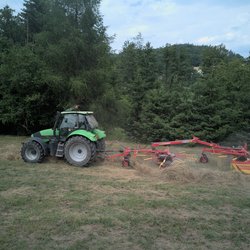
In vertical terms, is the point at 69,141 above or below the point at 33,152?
above

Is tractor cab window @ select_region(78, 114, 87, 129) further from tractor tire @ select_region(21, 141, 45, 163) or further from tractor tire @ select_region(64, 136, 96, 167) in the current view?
tractor tire @ select_region(21, 141, 45, 163)

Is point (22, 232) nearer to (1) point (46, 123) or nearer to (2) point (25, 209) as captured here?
(2) point (25, 209)

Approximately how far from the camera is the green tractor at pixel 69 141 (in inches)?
378

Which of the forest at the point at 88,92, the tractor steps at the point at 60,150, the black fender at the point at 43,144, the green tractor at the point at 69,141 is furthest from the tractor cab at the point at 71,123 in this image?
the forest at the point at 88,92

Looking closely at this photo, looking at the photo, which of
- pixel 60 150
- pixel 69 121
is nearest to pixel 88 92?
pixel 69 121

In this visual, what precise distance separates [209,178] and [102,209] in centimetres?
337

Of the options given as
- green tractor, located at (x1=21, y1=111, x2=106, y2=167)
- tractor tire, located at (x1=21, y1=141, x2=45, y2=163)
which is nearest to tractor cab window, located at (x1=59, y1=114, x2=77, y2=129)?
green tractor, located at (x1=21, y1=111, x2=106, y2=167)

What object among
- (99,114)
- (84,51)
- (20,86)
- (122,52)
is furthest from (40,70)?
(122,52)

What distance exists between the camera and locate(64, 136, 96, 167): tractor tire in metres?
9.51

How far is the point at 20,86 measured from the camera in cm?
1792

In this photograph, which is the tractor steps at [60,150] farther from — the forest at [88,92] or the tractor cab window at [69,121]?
the forest at [88,92]

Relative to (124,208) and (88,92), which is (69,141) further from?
(88,92)

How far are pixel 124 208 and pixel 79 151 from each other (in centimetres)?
421

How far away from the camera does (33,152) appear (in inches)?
400
